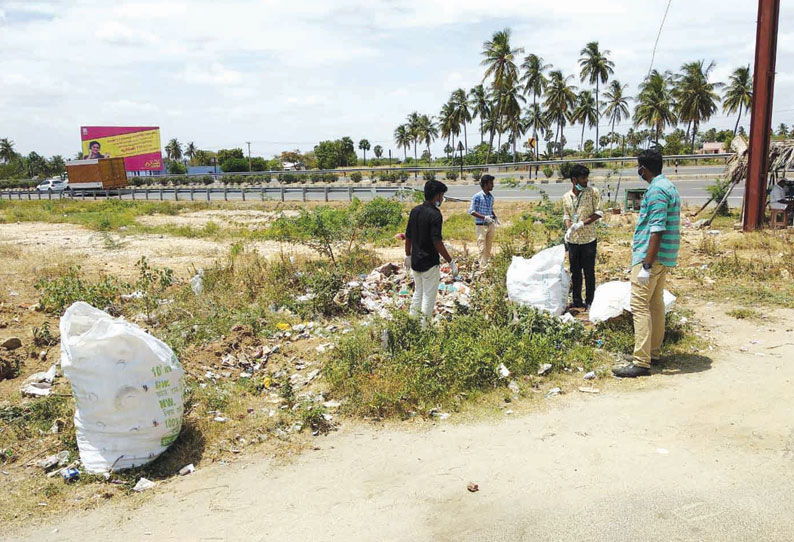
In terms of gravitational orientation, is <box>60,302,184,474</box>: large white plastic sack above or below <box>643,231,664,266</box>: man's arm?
below

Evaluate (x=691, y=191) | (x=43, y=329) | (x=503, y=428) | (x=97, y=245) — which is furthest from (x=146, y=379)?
(x=691, y=191)

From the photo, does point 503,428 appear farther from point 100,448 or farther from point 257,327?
point 257,327

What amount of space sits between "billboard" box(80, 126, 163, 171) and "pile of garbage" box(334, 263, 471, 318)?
7079 centimetres

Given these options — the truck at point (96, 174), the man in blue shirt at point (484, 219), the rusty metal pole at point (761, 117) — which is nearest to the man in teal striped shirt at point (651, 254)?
the man in blue shirt at point (484, 219)

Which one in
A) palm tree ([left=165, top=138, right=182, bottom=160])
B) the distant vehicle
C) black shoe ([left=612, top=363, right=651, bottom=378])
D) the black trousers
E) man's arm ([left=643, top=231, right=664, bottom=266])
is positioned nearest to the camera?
man's arm ([left=643, top=231, right=664, bottom=266])

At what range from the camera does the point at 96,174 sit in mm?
41812

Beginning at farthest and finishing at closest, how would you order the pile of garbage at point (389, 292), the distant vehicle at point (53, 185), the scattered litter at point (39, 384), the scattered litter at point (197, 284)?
the distant vehicle at point (53, 185)
the scattered litter at point (197, 284)
the pile of garbage at point (389, 292)
the scattered litter at point (39, 384)

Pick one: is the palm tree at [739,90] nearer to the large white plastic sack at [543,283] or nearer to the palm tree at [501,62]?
the palm tree at [501,62]

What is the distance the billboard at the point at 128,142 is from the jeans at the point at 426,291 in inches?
2890

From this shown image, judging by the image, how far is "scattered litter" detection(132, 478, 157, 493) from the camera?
4.13 metres

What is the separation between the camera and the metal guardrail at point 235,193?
26.4m

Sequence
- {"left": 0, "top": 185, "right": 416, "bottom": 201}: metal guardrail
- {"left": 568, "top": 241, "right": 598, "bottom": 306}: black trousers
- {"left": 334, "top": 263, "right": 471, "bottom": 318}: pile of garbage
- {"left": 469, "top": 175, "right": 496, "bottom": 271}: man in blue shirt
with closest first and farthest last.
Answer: {"left": 568, "top": 241, "right": 598, "bottom": 306}: black trousers
{"left": 334, "top": 263, "right": 471, "bottom": 318}: pile of garbage
{"left": 469, "top": 175, "right": 496, "bottom": 271}: man in blue shirt
{"left": 0, "top": 185, "right": 416, "bottom": 201}: metal guardrail

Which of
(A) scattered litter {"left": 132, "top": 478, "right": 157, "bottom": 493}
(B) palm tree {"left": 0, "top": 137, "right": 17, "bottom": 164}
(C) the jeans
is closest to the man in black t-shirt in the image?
(C) the jeans

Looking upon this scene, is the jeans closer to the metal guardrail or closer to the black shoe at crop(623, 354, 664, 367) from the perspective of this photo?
the black shoe at crop(623, 354, 664, 367)
